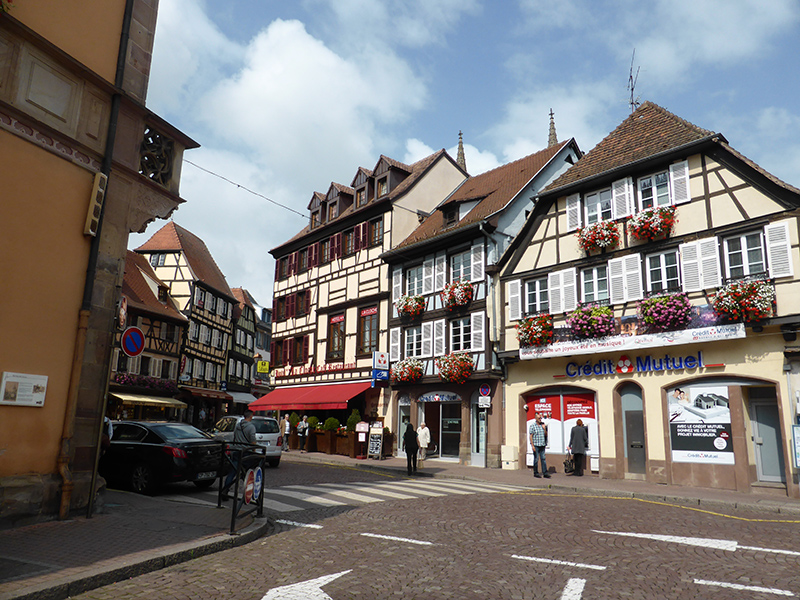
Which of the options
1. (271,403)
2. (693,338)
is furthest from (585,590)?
(271,403)

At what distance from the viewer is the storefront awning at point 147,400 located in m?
35.0

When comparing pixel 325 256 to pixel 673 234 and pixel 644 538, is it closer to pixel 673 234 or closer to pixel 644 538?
pixel 673 234

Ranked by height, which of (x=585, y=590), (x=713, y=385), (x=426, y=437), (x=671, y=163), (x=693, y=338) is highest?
(x=671, y=163)

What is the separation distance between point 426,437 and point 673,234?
10.3m

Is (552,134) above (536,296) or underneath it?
above

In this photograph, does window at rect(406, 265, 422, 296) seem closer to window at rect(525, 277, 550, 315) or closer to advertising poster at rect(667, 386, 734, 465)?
window at rect(525, 277, 550, 315)

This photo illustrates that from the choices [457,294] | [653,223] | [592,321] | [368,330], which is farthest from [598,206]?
[368,330]

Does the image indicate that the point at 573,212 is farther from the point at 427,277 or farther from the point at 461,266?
the point at 427,277

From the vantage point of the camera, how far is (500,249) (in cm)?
2359

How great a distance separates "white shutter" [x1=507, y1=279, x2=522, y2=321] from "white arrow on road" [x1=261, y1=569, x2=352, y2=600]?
16396 mm

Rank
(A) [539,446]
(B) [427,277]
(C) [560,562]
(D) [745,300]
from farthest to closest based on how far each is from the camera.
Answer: (B) [427,277] < (A) [539,446] < (D) [745,300] < (C) [560,562]

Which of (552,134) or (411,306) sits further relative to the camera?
(552,134)

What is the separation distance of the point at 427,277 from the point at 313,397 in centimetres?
833

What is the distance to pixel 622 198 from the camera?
19.3m
